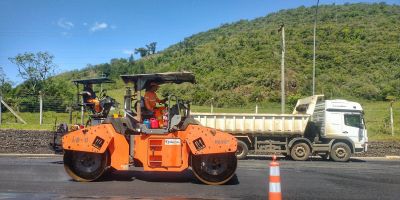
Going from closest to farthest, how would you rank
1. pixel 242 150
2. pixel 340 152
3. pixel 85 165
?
pixel 85 165 → pixel 242 150 → pixel 340 152

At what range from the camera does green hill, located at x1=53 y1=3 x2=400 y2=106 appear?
4531cm

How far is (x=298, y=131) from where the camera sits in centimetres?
2152

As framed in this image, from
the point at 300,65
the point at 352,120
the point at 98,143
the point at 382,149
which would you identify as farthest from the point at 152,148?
the point at 300,65

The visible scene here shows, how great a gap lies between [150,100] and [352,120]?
13.1 metres

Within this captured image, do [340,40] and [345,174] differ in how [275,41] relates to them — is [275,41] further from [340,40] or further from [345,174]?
[345,174]

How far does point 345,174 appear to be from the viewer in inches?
536

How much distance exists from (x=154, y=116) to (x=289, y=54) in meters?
48.5

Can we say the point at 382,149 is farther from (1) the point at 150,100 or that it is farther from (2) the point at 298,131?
(1) the point at 150,100

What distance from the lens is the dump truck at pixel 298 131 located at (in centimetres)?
2147

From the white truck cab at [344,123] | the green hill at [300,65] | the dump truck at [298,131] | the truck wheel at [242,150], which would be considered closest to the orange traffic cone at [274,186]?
the truck wheel at [242,150]

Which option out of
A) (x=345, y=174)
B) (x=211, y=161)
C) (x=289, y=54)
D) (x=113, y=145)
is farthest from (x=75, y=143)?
(x=289, y=54)

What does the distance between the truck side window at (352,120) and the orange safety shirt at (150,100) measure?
1273cm

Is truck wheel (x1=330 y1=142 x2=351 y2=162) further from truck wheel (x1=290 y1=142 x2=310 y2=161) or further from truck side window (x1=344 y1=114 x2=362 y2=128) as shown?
truck wheel (x1=290 y1=142 x2=310 y2=161)

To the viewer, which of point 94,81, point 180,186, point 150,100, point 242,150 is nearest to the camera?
point 180,186
